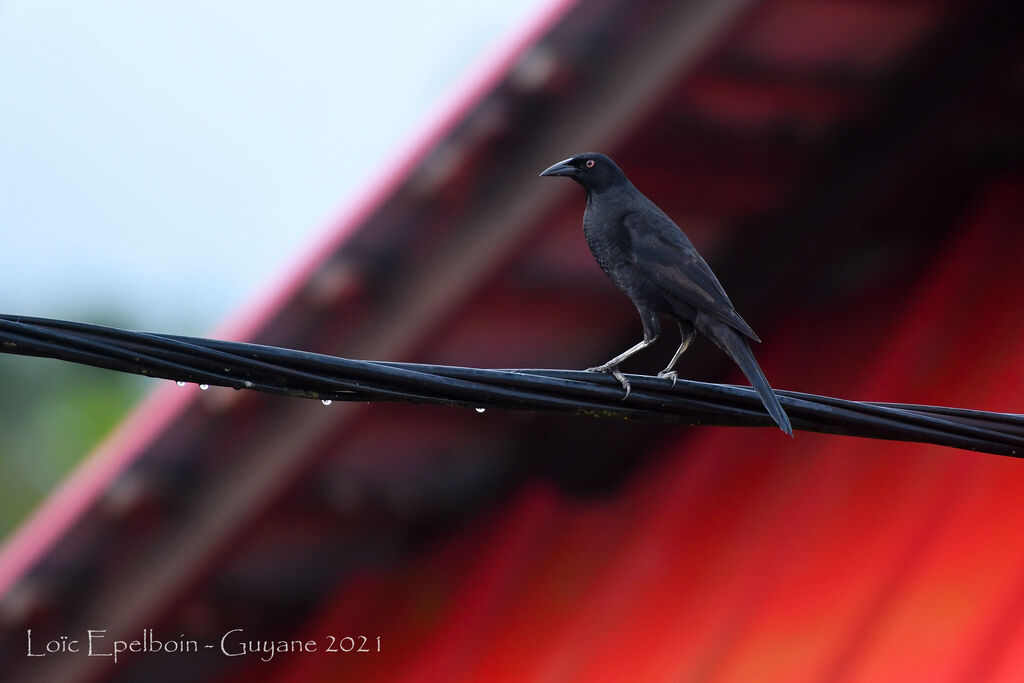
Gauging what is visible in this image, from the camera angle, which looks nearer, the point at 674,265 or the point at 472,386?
the point at 472,386

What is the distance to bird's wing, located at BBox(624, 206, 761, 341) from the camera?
3459 mm

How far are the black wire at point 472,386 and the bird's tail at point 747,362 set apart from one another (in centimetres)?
3

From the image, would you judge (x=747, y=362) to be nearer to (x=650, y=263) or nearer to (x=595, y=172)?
(x=650, y=263)

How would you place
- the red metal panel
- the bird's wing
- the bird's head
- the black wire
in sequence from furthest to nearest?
the red metal panel → the bird's head → the bird's wing → the black wire

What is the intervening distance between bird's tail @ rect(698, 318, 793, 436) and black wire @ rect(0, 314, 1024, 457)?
3cm

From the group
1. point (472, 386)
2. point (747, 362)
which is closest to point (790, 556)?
point (747, 362)

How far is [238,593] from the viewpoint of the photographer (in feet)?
19.8

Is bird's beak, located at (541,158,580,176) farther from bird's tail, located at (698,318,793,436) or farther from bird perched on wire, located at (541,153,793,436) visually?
bird's tail, located at (698,318,793,436)

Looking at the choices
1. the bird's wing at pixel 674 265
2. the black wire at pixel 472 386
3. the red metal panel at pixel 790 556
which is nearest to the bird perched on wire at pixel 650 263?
the bird's wing at pixel 674 265

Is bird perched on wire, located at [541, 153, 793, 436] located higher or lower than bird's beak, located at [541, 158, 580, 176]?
lower

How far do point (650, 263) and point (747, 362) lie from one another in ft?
2.08

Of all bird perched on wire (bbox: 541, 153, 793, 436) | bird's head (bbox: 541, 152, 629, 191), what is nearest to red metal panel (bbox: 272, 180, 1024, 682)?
bird perched on wire (bbox: 541, 153, 793, 436)

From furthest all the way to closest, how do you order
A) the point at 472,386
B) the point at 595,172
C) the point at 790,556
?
the point at 790,556, the point at 595,172, the point at 472,386

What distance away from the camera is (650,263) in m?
3.70
